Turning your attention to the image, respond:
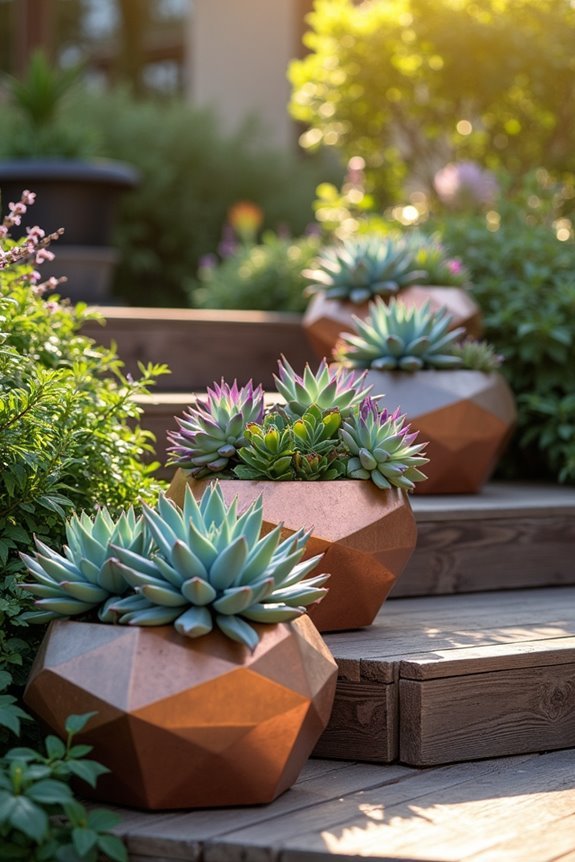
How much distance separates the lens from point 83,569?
2.08 meters

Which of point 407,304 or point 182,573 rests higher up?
point 407,304

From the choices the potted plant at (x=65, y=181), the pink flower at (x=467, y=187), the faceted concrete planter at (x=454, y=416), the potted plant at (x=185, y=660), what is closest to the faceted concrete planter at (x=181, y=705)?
the potted plant at (x=185, y=660)

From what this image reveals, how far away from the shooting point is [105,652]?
78.2 inches

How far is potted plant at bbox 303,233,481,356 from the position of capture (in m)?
3.87

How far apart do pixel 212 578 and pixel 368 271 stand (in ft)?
6.80

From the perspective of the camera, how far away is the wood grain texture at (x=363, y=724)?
237 centimetres

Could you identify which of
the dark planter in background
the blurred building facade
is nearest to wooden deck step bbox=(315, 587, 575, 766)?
the dark planter in background

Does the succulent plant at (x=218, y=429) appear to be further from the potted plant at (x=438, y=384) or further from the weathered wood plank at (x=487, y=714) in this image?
the potted plant at (x=438, y=384)

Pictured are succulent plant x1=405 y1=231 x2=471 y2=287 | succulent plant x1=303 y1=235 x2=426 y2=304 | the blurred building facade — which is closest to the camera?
succulent plant x1=303 y1=235 x2=426 y2=304

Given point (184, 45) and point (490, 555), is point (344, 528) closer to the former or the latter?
point (490, 555)

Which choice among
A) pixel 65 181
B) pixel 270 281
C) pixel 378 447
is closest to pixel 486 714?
pixel 378 447

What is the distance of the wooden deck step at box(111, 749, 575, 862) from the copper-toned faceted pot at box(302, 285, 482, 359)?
5.98 feet

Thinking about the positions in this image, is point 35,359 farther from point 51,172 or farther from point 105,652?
point 51,172

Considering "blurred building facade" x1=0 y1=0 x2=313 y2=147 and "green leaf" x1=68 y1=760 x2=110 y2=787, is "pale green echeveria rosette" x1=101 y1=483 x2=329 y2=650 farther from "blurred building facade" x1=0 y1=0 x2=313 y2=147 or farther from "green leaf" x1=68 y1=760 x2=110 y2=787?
"blurred building facade" x1=0 y1=0 x2=313 y2=147
